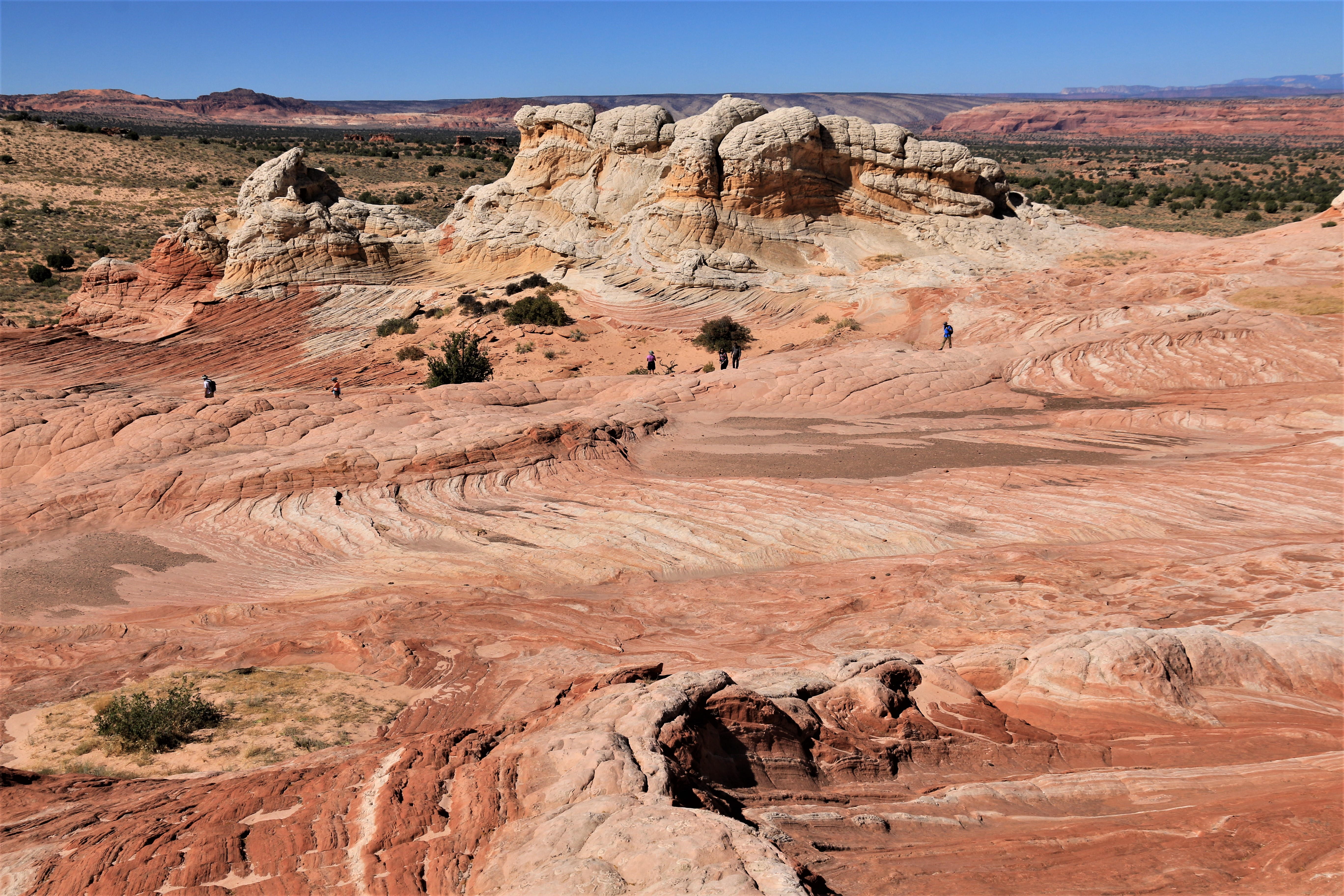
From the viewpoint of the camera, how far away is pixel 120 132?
2938 inches

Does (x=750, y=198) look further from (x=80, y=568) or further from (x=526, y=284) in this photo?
(x=80, y=568)

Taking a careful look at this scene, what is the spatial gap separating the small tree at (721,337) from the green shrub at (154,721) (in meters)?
21.7

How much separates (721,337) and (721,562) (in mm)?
17112

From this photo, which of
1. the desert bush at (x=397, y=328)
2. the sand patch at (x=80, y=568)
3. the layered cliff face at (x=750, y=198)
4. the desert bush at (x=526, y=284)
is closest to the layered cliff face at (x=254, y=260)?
the desert bush at (x=397, y=328)

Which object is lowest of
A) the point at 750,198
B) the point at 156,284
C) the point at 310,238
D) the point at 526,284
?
the point at 526,284

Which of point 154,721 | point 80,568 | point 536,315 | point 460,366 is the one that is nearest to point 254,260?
point 536,315

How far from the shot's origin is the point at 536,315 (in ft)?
103

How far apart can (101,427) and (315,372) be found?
12.8 meters

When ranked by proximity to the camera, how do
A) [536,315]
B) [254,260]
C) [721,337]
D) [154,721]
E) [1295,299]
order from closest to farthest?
[154,721]
[1295,299]
[721,337]
[536,315]
[254,260]

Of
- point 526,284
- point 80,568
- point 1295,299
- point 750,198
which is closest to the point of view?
point 80,568

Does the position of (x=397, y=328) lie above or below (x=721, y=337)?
above

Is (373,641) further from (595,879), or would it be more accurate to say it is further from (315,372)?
(315,372)

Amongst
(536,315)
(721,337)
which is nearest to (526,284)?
(536,315)

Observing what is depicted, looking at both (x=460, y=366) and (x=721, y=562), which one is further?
(x=460, y=366)
